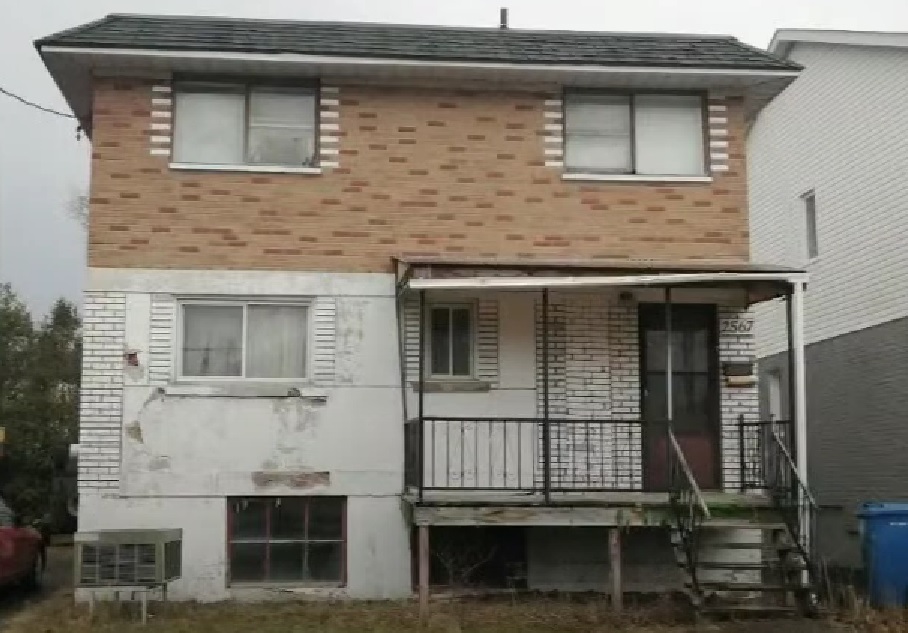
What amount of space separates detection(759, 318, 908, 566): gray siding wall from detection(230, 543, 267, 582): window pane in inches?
323

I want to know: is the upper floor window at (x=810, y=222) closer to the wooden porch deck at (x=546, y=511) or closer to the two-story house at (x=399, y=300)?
the two-story house at (x=399, y=300)

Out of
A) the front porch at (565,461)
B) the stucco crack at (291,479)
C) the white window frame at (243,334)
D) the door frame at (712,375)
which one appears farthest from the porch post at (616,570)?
the white window frame at (243,334)

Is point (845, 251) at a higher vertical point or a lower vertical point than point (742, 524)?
higher

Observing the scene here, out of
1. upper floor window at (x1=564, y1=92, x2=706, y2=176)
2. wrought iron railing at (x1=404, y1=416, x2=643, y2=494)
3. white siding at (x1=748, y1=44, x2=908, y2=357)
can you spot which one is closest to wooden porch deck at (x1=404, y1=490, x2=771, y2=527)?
wrought iron railing at (x1=404, y1=416, x2=643, y2=494)

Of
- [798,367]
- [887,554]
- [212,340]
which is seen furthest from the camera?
[212,340]

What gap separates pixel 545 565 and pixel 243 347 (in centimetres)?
421

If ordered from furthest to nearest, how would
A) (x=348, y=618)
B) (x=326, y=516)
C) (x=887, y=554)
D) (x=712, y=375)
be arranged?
(x=712, y=375)
(x=326, y=516)
(x=887, y=554)
(x=348, y=618)

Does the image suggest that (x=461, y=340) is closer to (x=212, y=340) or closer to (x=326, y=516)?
(x=326, y=516)

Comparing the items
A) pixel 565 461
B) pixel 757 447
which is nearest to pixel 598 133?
pixel 565 461

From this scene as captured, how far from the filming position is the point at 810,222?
64.5 feet

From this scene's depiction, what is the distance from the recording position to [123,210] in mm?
13328

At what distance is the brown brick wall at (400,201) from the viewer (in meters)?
13.4

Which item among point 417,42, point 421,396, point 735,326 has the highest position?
→ point 417,42

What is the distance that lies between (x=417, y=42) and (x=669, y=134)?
3178 mm
